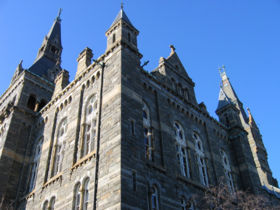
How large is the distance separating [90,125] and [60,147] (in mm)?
3623

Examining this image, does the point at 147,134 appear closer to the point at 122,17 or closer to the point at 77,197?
the point at 77,197

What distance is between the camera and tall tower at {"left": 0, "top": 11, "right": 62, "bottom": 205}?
23531 millimetres

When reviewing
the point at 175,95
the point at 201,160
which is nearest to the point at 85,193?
the point at 201,160

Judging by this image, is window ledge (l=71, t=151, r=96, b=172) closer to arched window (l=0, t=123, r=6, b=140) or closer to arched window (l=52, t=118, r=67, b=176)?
arched window (l=52, t=118, r=67, b=176)

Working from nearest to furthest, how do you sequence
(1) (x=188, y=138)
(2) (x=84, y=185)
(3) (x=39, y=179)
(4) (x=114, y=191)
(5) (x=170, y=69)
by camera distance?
(4) (x=114, y=191)
(2) (x=84, y=185)
(3) (x=39, y=179)
(1) (x=188, y=138)
(5) (x=170, y=69)

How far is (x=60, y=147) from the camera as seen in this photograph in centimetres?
2311

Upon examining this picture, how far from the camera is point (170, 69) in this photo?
27.7 m

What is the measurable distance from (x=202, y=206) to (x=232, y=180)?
22.9 feet

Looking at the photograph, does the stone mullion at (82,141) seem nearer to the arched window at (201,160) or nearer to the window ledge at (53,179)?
the window ledge at (53,179)

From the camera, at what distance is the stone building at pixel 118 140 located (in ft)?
55.4

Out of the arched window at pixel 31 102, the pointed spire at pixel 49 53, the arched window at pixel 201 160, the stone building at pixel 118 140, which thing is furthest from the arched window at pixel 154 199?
the pointed spire at pixel 49 53

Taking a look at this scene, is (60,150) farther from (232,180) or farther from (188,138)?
(232,180)

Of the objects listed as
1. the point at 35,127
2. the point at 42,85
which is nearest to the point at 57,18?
the point at 42,85

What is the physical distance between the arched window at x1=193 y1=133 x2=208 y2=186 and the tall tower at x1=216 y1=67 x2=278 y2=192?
520cm
